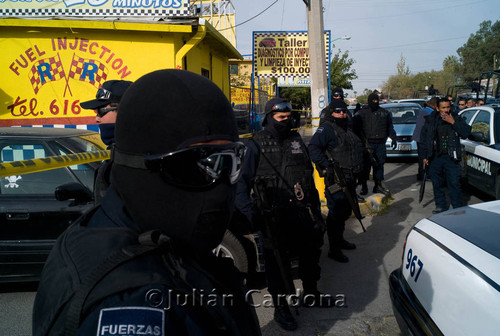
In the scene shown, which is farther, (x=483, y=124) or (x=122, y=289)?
(x=483, y=124)

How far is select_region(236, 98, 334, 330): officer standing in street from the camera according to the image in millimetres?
3082

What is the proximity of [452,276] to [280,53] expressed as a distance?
10.5m

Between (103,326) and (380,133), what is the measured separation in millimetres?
7384

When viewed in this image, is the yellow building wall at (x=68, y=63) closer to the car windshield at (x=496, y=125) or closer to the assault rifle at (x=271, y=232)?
the car windshield at (x=496, y=125)

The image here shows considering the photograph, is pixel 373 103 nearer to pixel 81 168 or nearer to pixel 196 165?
pixel 81 168

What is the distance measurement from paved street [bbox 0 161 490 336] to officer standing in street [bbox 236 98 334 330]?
7.0 inches

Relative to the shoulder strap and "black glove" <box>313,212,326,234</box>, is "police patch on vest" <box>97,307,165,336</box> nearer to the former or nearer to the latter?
the shoulder strap

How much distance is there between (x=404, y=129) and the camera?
1097cm

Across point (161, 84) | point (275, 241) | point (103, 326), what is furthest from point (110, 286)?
point (275, 241)

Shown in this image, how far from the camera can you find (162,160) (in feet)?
2.95

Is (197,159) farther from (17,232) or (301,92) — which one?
(301,92)

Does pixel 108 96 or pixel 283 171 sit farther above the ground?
pixel 108 96

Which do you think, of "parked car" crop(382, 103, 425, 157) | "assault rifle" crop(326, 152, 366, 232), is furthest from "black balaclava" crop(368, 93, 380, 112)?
"assault rifle" crop(326, 152, 366, 232)

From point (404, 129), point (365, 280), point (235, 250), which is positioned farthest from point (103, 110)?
point (404, 129)
